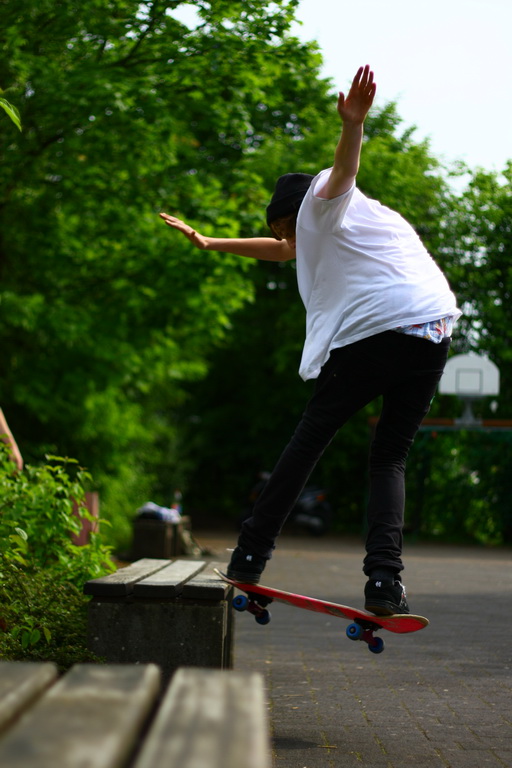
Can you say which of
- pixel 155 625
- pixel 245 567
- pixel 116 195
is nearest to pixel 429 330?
pixel 245 567

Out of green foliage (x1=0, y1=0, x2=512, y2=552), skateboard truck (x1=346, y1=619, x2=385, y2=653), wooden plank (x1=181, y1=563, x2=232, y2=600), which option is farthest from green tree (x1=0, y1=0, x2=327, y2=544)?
skateboard truck (x1=346, y1=619, x2=385, y2=653)

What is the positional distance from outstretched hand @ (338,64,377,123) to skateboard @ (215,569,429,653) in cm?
184

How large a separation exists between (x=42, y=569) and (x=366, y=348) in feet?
7.39

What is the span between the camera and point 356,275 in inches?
166

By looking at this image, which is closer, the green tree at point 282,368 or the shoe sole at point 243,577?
the shoe sole at point 243,577

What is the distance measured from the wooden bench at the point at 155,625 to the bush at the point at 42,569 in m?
0.14

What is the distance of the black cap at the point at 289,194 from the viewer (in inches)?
171

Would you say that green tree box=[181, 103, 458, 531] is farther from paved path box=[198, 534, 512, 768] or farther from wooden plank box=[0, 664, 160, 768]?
wooden plank box=[0, 664, 160, 768]

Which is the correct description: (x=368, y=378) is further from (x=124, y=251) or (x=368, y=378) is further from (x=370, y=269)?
(x=124, y=251)

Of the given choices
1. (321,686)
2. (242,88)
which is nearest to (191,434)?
(242,88)

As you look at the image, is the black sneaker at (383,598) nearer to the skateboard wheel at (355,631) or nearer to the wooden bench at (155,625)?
the skateboard wheel at (355,631)

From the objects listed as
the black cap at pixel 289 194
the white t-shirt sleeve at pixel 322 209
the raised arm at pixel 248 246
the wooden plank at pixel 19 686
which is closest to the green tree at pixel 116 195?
the raised arm at pixel 248 246

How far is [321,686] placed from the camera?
5.03 meters

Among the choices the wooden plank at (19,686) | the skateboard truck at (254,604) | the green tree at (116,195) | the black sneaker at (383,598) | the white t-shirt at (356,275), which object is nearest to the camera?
the wooden plank at (19,686)
